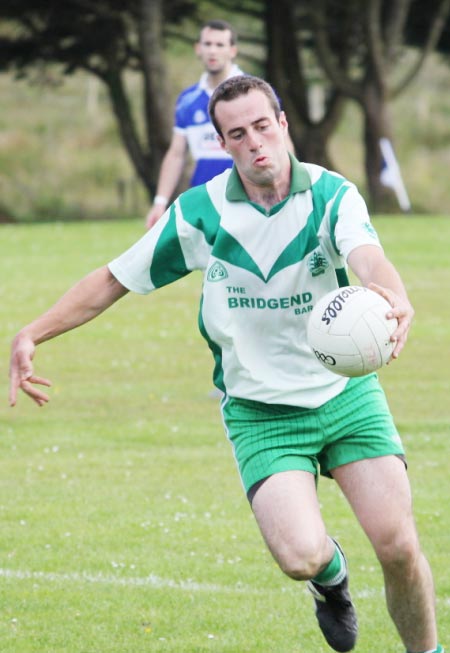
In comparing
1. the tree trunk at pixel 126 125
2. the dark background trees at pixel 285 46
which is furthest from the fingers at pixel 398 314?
the tree trunk at pixel 126 125

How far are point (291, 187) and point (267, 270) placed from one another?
1.11 ft

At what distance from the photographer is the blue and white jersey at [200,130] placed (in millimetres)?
12273

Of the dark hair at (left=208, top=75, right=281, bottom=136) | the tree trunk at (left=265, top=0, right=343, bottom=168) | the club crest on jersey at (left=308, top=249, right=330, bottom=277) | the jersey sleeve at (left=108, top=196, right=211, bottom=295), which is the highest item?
the dark hair at (left=208, top=75, right=281, bottom=136)

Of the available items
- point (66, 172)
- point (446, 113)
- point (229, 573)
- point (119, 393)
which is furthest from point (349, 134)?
point (229, 573)

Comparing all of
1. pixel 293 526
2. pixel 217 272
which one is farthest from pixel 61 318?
pixel 293 526

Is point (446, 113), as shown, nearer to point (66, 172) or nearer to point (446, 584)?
point (66, 172)

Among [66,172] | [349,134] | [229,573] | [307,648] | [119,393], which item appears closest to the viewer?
[307,648]

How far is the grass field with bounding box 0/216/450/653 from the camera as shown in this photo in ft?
20.6

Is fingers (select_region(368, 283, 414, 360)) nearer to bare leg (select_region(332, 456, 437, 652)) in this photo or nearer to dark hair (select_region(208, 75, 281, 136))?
bare leg (select_region(332, 456, 437, 652))

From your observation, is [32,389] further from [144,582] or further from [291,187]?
[144,582]

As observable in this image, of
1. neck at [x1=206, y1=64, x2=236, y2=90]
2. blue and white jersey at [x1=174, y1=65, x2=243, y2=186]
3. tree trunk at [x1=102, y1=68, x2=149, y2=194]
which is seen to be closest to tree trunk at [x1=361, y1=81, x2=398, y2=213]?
tree trunk at [x1=102, y1=68, x2=149, y2=194]

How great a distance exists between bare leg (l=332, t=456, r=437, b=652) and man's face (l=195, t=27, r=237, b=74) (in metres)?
6.59

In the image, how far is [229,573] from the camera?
7.06 metres

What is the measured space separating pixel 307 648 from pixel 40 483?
11.3 feet
